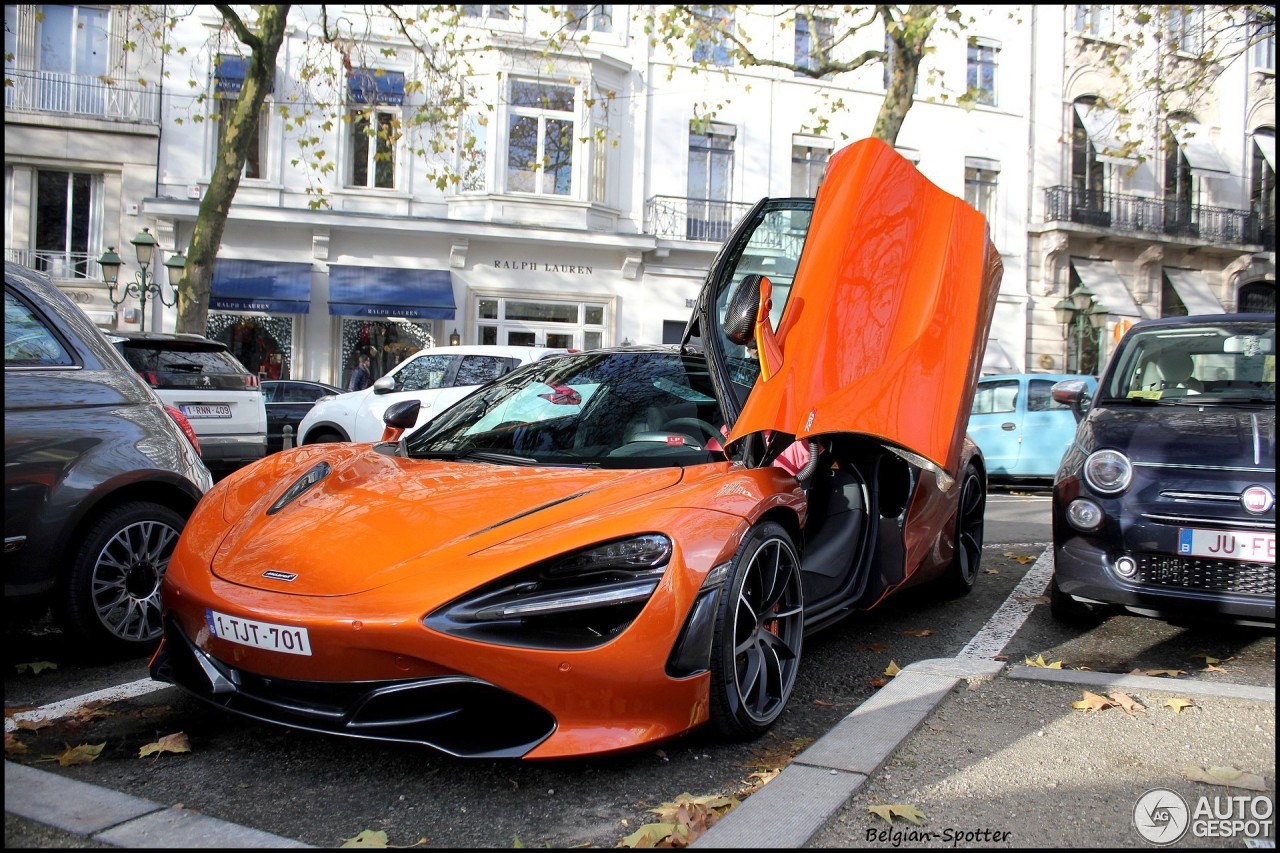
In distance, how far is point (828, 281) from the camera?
362 cm

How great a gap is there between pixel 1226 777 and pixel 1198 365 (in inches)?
115

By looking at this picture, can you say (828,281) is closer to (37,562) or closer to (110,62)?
(37,562)

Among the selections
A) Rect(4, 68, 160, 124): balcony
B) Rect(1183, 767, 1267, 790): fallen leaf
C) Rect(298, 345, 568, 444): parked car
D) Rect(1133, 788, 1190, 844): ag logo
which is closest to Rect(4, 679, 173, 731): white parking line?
Rect(1133, 788, 1190, 844): ag logo

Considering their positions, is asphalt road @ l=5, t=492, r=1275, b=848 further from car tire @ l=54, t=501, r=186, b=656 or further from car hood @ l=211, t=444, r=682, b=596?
car hood @ l=211, t=444, r=682, b=596

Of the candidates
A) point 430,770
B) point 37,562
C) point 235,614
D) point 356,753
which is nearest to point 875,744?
point 430,770

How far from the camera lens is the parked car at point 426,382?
10922mm

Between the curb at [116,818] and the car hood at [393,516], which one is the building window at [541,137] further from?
the curb at [116,818]

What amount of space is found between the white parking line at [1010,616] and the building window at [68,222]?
19.0 m

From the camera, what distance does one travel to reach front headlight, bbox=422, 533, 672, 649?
2.65 m

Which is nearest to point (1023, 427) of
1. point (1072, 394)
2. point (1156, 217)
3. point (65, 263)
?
point (1072, 394)

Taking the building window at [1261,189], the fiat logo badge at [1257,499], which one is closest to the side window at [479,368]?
the fiat logo badge at [1257,499]

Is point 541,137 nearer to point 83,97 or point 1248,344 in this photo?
point 83,97

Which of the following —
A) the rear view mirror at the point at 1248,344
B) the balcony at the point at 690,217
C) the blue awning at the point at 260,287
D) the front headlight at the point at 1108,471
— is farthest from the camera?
the balcony at the point at 690,217

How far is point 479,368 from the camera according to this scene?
1110 cm
